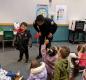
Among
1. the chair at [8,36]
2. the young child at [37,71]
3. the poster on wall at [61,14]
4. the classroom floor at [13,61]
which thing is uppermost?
the poster on wall at [61,14]

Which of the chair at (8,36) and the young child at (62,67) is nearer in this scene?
the young child at (62,67)

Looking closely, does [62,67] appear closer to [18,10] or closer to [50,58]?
[50,58]

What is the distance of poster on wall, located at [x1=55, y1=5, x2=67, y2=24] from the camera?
29.1 feet

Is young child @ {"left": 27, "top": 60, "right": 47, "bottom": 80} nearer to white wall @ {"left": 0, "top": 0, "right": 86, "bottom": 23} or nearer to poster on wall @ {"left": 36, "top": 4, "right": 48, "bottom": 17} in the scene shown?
white wall @ {"left": 0, "top": 0, "right": 86, "bottom": 23}

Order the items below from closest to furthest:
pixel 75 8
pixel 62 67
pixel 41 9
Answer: pixel 62 67 → pixel 41 9 → pixel 75 8

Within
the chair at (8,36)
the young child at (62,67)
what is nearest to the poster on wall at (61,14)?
the chair at (8,36)

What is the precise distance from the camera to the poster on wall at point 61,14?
8.87 meters

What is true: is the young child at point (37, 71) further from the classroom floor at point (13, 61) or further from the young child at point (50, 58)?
the classroom floor at point (13, 61)

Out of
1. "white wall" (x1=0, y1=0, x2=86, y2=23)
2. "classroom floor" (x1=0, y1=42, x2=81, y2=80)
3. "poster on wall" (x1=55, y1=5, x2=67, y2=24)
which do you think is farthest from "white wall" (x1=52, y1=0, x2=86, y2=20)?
"classroom floor" (x1=0, y1=42, x2=81, y2=80)

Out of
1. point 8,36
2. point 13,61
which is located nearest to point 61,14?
point 8,36

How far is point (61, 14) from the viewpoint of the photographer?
8938mm

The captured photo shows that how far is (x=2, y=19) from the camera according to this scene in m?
8.17

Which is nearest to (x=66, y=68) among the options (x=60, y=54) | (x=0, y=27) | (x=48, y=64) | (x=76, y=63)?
(x=60, y=54)

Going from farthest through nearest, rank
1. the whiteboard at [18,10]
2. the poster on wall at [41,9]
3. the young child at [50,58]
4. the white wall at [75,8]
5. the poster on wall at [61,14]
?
1. the white wall at [75,8]
2. the poster on wall at [61,14]
3. the poster on wall at [41,9]
4. the whiteboard at [18,10]
5. the young child at [50,58]
